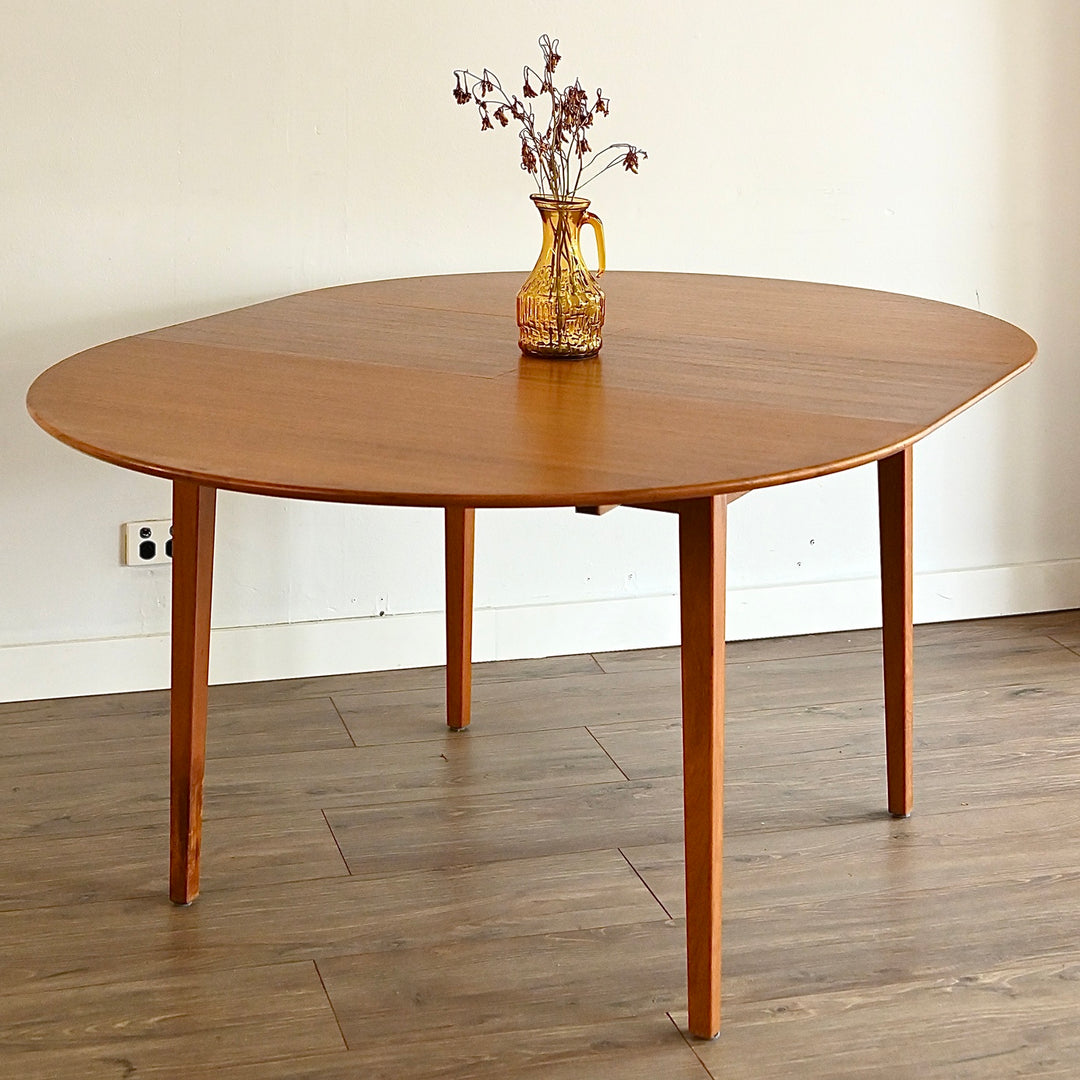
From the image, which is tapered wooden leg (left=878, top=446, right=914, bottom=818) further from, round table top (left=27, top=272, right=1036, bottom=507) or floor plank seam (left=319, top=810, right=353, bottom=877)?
floor plank seam (left=319, top=810, right=353, bottom=877)

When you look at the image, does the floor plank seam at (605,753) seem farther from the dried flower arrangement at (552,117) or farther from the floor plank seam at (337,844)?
the dried flower arrangement at (552,117)

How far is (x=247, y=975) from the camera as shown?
1812 mm

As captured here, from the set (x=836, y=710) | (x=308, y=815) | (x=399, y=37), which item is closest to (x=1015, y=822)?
(x=836, y=710)

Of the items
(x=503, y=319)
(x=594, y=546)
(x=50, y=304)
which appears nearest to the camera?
(x=503, y=319)

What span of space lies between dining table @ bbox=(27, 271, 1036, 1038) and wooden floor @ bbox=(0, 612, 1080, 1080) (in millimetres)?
118

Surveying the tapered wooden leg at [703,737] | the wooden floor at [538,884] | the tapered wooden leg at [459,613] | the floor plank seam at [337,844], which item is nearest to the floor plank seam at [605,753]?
the wooden floor at [538,884]

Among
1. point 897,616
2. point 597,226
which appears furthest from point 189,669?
point 897,616

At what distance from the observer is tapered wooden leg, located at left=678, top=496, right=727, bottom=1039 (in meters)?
1.57

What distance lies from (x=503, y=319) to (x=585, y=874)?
79 cm

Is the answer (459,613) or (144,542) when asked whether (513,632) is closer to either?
(459,613)

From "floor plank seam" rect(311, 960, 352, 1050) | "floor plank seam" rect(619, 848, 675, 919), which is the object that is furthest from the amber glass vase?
"floor plank seam" rect(311, 960, 352, 1050)

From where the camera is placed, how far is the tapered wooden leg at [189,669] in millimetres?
1799

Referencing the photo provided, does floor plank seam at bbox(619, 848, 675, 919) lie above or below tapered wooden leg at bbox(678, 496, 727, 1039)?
below

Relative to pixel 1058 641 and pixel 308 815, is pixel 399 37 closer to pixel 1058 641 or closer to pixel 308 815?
pixel 308 815
